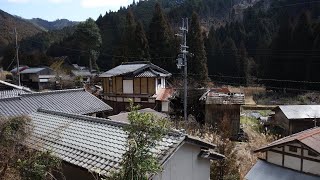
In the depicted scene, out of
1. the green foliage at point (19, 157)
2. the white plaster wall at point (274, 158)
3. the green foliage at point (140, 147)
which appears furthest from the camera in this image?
the white plaster wall at point (274, 158)

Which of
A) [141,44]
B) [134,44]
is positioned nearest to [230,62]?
[141,44]

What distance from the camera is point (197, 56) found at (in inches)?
1486

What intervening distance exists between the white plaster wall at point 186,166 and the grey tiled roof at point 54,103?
871 cm

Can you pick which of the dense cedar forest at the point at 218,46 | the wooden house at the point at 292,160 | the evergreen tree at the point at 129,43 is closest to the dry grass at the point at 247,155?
the wooden house at the point at 292,160

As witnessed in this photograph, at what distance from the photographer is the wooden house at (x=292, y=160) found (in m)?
11.0

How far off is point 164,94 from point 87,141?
62.0ft

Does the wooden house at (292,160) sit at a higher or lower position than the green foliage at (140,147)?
lower

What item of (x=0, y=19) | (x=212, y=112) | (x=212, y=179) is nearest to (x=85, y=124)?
(x=212, y=179)

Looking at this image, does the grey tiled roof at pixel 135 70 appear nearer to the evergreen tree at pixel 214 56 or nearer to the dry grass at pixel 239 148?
the dry grass at pixel 239 148

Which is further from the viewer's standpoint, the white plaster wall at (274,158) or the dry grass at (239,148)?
the dry grass at (239,148)

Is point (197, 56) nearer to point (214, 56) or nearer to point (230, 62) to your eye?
point (230, 62)

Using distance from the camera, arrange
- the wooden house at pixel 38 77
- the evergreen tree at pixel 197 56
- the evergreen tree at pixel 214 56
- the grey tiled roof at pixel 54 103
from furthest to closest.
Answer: the evergreen tree at pixel 214 56 → the wooden house at pixel 38 77 → the evergreen tree at pixel 197 56 → the grey tiled roof at pixel 54 103

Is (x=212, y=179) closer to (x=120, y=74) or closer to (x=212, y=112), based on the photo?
(x=212, y=112)

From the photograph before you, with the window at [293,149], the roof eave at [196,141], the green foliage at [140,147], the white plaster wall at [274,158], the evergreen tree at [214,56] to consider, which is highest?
the evergreen tree at [214,56]
